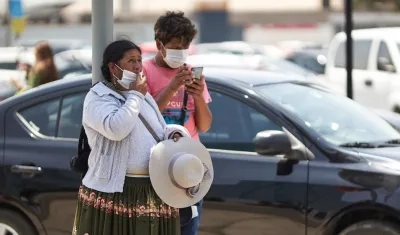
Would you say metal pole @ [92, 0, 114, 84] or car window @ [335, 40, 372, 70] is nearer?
metal pole @ [92, 0, 114, 84]

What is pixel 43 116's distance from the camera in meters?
6.39

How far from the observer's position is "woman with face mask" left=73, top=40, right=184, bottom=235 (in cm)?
420

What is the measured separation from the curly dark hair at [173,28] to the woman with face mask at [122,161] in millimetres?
390

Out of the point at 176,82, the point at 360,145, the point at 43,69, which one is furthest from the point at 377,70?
the point at 176,82

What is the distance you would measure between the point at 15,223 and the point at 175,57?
200 centimetres

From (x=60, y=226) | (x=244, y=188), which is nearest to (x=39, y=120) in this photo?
(x=60, y=226)

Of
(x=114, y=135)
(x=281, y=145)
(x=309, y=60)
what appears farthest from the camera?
(x=309, y=60)

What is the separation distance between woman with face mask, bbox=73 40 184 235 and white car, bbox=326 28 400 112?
11.4 meters

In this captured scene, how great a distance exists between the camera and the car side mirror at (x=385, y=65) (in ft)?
50.8

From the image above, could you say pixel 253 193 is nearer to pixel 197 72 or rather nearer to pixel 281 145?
pixel 281 145

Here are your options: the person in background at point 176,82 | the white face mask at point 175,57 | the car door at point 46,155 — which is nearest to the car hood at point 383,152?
the person in background at point 176,82

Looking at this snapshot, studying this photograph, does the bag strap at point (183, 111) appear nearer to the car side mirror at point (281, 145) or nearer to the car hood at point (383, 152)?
the car side mirror at point (281, 145)

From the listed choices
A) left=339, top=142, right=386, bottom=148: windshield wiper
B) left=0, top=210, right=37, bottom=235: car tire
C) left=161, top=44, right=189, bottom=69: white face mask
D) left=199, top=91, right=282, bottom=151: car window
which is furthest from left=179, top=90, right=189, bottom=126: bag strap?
left=0, top=210, right=37, bottom=235: car tire

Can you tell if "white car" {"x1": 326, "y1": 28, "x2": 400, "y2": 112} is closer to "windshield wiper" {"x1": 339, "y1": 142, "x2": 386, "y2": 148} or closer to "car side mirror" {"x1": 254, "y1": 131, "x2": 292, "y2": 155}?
"windshield wiper" {"x1": 339, "y1": 142, "x2": 386, "y2": 148}
